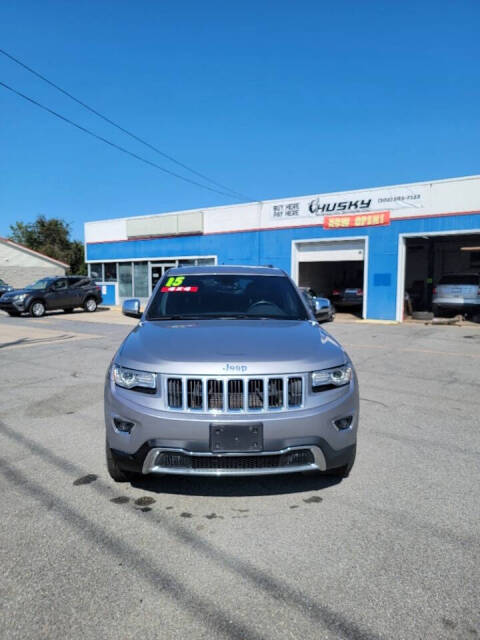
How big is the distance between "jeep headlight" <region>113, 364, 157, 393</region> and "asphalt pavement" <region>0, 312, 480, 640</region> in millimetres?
830

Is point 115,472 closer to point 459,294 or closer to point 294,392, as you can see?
point 294,392

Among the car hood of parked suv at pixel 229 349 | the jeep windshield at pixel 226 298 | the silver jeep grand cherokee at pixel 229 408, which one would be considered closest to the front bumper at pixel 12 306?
the jeep windshield at pixel 226 298

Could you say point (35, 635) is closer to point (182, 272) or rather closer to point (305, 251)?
point (182, 272)

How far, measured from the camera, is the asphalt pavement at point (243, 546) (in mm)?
2094

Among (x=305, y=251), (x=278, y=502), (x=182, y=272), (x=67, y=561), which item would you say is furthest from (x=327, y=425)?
(x=305, y=251)

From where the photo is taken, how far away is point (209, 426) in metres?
2.80

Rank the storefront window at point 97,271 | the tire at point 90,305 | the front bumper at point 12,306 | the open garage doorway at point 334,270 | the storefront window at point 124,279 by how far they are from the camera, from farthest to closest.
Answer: the storefront window at point 97,271 → the storefront window at point 124,279 → the tire at point 90,305 → the open garage doorway at point 334,270 → the front bumper at point 12,306

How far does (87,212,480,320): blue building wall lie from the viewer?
17477 mm

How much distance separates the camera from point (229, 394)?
114 inches

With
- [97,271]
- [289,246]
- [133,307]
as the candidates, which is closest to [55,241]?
[97,271]

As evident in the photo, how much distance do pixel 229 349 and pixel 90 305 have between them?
21.1m

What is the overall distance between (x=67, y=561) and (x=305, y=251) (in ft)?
63.9

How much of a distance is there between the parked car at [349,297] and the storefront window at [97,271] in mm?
15190

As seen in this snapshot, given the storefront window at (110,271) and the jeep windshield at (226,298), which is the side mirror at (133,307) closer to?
the jeep windshield at (226,298)
